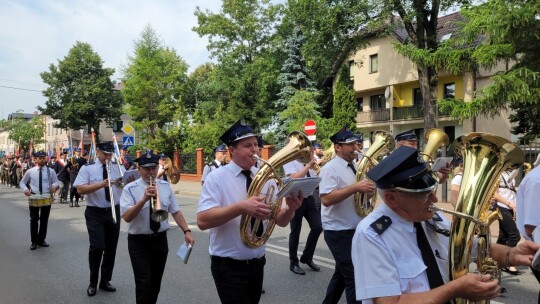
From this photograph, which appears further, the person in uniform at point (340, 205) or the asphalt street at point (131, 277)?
the asphalt street at point (131, 277)

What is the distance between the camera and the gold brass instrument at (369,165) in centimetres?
496

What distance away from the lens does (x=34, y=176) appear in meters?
10.2

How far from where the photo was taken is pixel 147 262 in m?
4.88

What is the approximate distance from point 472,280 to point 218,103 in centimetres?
3929

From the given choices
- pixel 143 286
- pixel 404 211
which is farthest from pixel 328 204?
pixel 404 211

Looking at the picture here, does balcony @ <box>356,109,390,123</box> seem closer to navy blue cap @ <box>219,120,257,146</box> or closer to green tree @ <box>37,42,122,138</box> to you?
green tree @ <box>37,42,122,138</box>

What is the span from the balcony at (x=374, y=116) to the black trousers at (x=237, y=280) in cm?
3534

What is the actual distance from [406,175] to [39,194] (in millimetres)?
9627

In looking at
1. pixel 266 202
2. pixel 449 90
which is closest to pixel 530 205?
pixel 266 202

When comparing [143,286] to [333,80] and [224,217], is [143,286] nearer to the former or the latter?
[224,217]

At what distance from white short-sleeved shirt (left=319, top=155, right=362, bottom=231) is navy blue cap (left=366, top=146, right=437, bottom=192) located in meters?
2.69

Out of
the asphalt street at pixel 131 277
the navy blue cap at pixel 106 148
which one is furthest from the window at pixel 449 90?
the navy blue cap at pixel 106 148

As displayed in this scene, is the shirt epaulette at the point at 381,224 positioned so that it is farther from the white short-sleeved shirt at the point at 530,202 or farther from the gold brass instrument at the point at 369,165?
the gold brass instrument at the point at 369,165

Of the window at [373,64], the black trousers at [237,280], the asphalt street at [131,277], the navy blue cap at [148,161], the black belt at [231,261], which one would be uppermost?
the window at [373,64]
